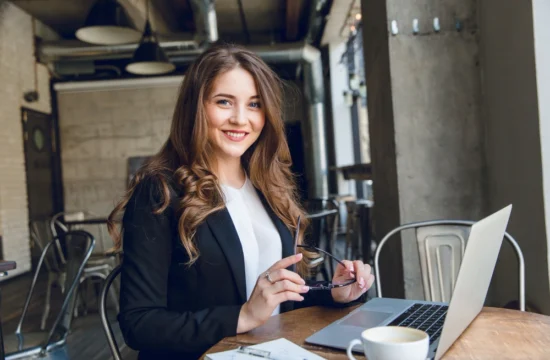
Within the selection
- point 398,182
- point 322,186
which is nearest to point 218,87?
point 398,182

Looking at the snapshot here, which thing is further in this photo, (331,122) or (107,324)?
(331,122)

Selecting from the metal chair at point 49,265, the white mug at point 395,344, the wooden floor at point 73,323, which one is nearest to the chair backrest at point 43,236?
the metal chair at point 49,265

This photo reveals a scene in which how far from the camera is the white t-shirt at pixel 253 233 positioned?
1380mm

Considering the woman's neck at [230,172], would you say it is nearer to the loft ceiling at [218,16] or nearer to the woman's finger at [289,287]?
the woman's finger at [289,287]

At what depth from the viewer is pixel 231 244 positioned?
129 cm

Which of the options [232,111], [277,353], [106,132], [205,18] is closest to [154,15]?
[205,18]

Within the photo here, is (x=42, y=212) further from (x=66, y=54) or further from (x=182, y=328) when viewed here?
(x=182, y=328)

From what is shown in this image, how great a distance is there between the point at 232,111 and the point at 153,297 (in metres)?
0.53

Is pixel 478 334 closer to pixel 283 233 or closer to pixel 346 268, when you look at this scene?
pixel 346 268

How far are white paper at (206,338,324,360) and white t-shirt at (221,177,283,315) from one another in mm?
360

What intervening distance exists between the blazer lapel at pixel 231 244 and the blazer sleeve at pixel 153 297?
0.36ft

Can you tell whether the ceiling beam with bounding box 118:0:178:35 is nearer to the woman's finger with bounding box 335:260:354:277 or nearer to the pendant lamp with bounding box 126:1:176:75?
the pendant lamp with bounding box 126:1:176:75

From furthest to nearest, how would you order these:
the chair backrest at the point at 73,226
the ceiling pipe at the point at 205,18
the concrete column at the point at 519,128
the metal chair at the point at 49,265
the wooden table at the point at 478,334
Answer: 1. the ceiling pipe at the point at 205,18
2. the chair backrest at the point at 73,226
3. the metal chair at the point at 49,265
4. the concrete column at the point at 519,128
5. the wooden table at the point at 478,334

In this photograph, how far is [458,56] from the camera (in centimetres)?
247
